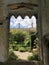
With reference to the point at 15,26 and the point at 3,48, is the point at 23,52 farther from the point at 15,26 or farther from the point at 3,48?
the point at 15,26

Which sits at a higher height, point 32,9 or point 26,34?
point 32,9

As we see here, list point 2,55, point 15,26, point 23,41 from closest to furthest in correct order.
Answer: point 2,55
point 23,41
point 15,26

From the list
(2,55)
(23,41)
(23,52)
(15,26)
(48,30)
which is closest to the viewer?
(48,30)

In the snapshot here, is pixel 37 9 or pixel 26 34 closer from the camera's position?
pixel 37 9

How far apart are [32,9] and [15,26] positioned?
5.95 m

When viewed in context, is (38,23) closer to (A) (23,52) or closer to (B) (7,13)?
(B) (7,13)

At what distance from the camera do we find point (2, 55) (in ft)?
23.1

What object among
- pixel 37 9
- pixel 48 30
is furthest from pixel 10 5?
pixel 48 30

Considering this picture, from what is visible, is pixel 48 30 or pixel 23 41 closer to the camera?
pixel 48 30

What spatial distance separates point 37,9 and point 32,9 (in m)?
0.17

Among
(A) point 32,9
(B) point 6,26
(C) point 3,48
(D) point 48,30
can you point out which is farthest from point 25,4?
(D) point 48,30

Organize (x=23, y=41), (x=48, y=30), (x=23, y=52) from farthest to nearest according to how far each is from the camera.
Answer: (x=23, y=41) < (x=23, y=52) < (x=48, y=30)

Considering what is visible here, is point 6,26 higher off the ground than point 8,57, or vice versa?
point 6,26

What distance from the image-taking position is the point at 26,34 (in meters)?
11.4
